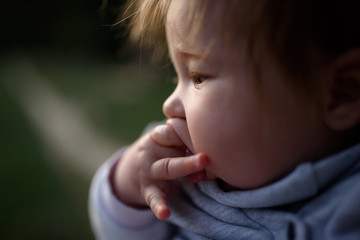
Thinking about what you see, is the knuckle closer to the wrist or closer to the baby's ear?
the wrist

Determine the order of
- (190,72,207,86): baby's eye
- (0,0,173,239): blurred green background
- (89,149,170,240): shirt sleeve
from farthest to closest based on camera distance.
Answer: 1. (0,0,173,239): blurred green background
2. (89,149,170,240): shirt sleeve
3. (190,72,207,86): baby's eye

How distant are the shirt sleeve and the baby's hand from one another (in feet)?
0.08

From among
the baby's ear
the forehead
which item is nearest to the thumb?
the forehead

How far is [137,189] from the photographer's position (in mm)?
820

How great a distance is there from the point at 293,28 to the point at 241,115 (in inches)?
5.5

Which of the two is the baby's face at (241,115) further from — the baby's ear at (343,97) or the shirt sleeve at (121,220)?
the shirt sleeve at (121,220)

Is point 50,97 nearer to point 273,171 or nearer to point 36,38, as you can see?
point 36,38

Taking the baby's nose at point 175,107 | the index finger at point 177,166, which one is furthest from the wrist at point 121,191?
the baby's nose at point 175,107

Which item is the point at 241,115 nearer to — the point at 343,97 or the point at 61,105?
the point at 343,97

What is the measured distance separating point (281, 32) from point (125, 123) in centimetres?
199

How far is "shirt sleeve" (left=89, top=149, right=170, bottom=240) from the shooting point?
0.83 meters

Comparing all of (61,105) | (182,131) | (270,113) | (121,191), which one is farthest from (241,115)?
(61,105)

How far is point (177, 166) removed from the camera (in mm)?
690

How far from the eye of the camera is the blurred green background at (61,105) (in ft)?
5.67
